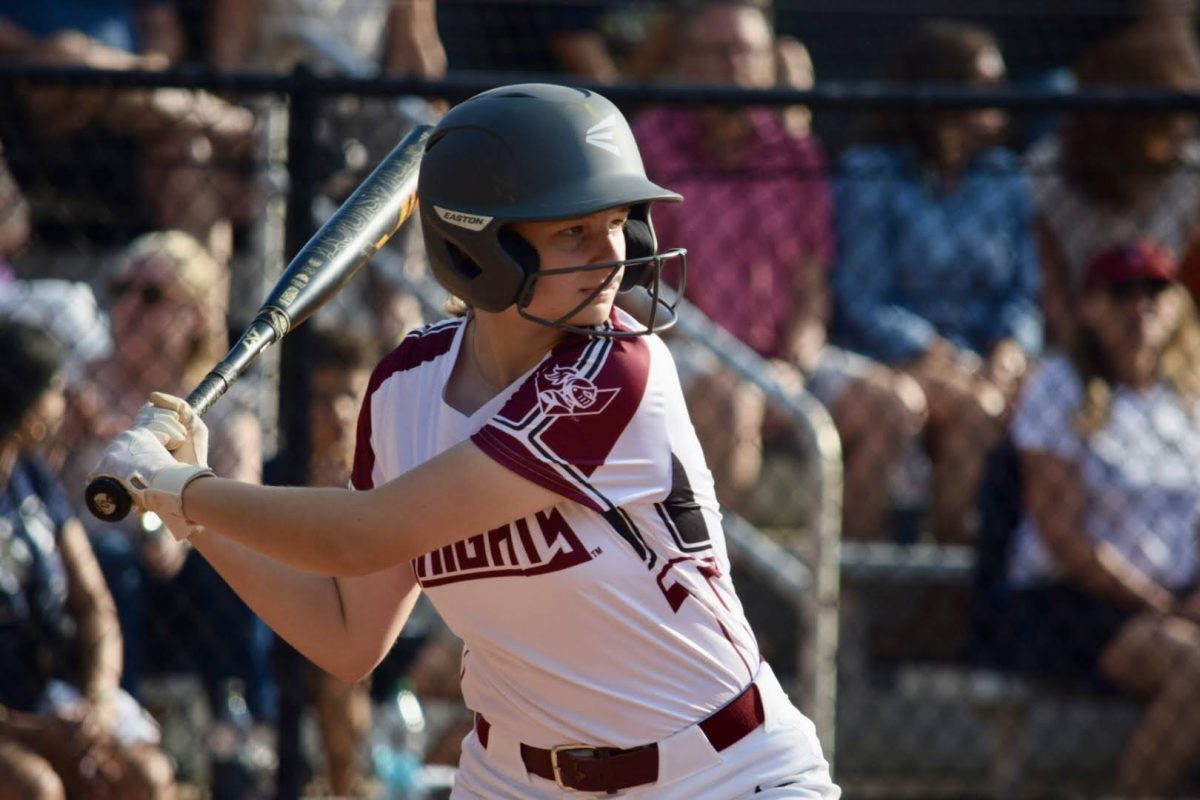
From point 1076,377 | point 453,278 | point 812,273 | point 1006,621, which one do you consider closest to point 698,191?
point 812,273

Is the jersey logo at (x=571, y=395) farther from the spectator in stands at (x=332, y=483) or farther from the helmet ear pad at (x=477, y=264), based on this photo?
the spectator in stands at (x=332, y=483)

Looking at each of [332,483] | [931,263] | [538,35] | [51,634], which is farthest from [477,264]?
[538,35]

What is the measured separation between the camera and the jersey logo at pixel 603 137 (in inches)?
91.4

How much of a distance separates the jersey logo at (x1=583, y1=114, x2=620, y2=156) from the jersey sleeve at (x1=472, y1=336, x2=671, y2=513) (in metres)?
0.26

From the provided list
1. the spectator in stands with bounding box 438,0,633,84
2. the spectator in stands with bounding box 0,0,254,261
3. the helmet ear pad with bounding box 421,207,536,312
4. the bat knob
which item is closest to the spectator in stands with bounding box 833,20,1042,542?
the spectator in stands with bounding box 438,0,633,84

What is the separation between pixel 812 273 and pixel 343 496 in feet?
10.9

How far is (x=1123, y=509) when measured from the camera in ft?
16.2

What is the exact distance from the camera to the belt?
2.35m

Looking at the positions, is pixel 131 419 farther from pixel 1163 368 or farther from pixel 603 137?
pixel 1163 368

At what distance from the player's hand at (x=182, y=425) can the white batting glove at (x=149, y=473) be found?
0.05m

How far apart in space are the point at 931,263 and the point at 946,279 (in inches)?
3.1

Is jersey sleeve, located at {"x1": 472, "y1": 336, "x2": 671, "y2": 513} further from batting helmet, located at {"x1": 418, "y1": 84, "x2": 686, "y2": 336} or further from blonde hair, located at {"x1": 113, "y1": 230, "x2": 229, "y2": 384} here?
blonde hair, located at {"x1": 113, "y1": 230, "x2": 229, "y2": 384}

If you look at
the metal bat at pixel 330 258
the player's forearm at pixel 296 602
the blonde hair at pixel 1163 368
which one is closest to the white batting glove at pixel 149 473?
the metal bat at pixel 330 258

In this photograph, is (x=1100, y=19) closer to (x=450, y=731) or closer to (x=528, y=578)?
(x=450, y=731)
